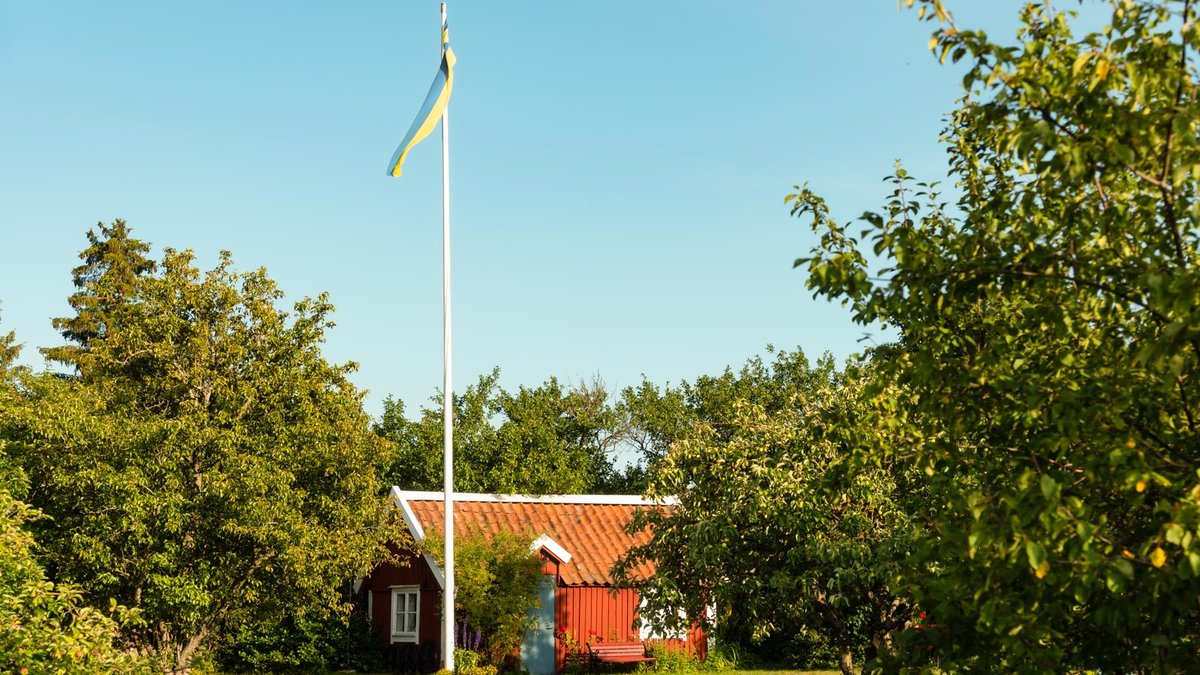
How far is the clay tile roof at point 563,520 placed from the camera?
1184 inches

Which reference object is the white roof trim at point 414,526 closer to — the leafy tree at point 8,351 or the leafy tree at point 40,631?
the leafy tree at point 40,631

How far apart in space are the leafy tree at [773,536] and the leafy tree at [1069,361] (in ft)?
24.2

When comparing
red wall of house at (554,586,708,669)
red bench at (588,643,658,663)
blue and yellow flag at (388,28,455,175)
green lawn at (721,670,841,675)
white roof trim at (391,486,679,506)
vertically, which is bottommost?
green lawn at (721,670,841,675)

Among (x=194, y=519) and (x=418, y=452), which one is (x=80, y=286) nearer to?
(x=418, y=452)

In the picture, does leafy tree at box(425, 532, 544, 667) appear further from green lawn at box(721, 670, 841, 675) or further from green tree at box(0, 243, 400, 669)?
green lawn at box(721, 670, 841, 675)

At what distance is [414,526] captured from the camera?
29.4 meters

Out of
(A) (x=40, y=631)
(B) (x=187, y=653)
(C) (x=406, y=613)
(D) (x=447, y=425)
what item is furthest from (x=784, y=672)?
(A) (x=40, y=631)

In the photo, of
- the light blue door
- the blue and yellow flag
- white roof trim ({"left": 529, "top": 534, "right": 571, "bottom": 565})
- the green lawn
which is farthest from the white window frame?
the blue and yellow flag

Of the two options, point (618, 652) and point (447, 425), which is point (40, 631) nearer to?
point (447, 425)

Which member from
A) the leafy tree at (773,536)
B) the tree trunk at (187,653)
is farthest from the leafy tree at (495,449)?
the leafy tree at (773,536)

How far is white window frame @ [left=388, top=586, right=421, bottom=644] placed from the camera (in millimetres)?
29781

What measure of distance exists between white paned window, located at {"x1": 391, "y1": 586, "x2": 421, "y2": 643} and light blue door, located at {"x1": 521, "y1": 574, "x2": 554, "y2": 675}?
3094mm

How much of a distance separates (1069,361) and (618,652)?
2421 centimetres

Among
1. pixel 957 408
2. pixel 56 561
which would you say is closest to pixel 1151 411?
pixel 957 408
